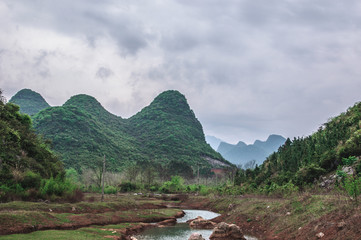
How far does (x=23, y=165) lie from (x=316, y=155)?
168ft

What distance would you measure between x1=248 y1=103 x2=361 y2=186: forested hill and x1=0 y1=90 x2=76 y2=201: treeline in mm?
39192

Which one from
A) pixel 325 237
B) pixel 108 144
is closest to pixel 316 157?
pixel 325 237

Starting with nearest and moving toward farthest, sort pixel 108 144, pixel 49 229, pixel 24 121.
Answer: pixel 49 229
pixel 24 121
pixel 108 144

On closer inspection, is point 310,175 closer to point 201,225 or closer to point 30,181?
point 201,225

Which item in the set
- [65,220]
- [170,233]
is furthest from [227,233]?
A: [65,220]

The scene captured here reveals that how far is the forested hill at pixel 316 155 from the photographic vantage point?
4738cm

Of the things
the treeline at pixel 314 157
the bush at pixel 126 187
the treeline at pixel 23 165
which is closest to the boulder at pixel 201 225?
the treeline at pixel 314 157

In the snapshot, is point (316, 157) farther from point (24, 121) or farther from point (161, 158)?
point (161, 158)

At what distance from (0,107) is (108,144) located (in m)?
114

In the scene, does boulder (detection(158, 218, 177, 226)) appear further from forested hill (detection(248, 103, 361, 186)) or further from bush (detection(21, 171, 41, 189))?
forested hill (detection(248, 103, 361, 186))

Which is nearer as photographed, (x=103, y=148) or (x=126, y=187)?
(x=126, y=187)

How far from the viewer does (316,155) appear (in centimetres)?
5544

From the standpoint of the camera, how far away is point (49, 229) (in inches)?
1029

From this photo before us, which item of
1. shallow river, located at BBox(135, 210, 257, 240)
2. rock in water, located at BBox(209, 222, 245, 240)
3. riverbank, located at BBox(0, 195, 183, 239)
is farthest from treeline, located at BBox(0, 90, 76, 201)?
rock in water, located at BBox(209, 222, 245, 240)
